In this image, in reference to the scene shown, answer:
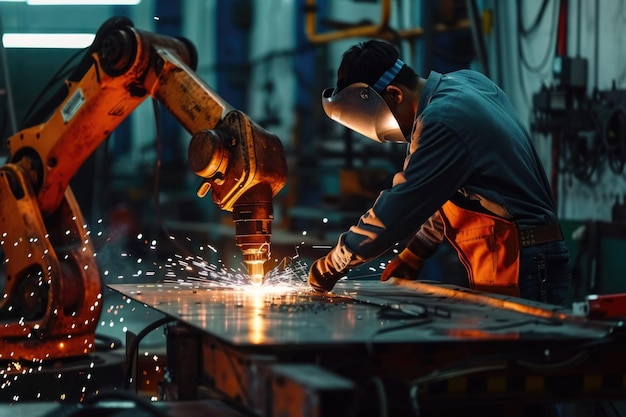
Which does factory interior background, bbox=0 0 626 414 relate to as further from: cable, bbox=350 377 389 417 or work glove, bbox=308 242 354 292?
cable, bbox=350 377 389 417

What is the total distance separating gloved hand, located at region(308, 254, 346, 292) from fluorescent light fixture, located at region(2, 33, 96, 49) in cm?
244

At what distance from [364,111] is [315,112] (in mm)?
6981

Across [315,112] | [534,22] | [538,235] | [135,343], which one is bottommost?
[135,343]

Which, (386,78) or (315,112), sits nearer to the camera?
(386,78)

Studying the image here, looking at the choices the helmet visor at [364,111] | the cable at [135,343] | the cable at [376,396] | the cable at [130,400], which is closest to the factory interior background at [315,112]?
the cable at [135,343]

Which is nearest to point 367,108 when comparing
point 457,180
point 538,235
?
point 457,180

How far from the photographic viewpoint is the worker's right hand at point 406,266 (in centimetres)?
435

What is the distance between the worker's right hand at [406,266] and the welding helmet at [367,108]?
663 mm

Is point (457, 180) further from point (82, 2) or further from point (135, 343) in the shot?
point (82, 2)

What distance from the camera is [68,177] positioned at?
14.8 feet

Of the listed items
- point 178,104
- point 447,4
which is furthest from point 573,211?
point 178,104

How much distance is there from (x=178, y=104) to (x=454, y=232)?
1.14 metres

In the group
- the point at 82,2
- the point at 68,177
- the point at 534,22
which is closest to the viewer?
the point at 68,177

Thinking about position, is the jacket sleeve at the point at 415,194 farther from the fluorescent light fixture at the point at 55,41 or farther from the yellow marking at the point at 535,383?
the fluorescent light fixture at the point at 55,41
